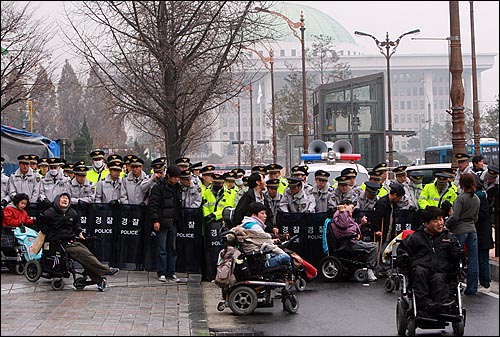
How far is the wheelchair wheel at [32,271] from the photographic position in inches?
522

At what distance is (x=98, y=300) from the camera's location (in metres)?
12.3

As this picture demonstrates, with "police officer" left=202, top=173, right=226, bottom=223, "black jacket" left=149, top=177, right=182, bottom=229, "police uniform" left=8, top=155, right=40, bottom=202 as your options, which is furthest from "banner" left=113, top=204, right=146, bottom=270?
"police uniform" left=8, top=155, right=40, bottom=202

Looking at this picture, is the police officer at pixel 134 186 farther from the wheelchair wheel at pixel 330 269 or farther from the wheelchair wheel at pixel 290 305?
the wheelchair wheel at pixel 290 305

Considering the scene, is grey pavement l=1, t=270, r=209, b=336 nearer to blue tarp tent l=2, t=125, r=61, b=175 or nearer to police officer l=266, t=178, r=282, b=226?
police officer l=266, t=178, r=282, b=226

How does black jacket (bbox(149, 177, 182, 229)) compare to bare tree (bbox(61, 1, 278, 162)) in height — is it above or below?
below

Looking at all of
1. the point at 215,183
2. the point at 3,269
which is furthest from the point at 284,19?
the point at 3,269

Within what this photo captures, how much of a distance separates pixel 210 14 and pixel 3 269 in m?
6.63

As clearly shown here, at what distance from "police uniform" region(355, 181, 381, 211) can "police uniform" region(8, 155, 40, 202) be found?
5875 millimetres

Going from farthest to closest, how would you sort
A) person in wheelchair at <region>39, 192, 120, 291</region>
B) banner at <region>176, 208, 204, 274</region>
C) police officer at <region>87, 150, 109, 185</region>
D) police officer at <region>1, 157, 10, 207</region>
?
police officer at <region>87, 150, 109, 185</region>, banner at <region>176, 208, 204, 274</region>, police officer at <region>1, 157, 10, 207</region>, person in wheelchair at <region>39, 192, 120, 291</region>

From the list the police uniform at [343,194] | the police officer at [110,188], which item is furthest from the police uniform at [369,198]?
the police officer at [110,188]

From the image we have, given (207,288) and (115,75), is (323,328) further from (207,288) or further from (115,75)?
(115,75)

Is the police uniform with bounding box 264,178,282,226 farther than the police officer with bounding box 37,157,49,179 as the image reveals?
No

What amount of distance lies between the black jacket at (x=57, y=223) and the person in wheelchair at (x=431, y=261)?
545cm

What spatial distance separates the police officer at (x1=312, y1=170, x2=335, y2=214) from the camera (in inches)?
640
